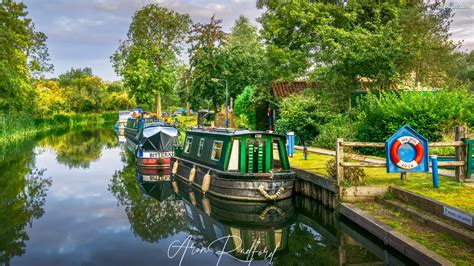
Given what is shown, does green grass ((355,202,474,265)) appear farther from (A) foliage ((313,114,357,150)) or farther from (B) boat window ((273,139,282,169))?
(A) foliage ((313,114,357,150))

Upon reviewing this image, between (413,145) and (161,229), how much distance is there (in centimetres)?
757

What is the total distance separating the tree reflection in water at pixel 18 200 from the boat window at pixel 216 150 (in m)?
6.28

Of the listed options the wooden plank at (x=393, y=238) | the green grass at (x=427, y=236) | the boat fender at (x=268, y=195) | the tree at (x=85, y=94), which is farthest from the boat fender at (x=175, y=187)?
the tree at (x=85, y=94)

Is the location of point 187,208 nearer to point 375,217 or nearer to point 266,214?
point 266,214

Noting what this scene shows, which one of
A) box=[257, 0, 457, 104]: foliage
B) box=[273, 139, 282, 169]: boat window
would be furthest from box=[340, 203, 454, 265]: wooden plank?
box=[257, 0, 457, 104]: foliage

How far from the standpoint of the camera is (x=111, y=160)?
95.8 ft

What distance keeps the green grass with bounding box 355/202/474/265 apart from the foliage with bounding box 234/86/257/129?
23477 mm

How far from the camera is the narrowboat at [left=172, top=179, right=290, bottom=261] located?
10.4 meters

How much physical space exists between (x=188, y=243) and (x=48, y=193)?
9.40 metres

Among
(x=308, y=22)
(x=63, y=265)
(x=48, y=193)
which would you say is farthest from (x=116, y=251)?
(x=308, y=22)

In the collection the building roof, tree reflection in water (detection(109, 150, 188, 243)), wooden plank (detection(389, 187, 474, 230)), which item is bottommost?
tree reflection in water (detection(109, 150, 188, 243))

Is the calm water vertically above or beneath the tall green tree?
beneath

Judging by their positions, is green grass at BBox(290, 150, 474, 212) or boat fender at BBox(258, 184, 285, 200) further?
boat fender at BBox(258, 184, 285, 200)

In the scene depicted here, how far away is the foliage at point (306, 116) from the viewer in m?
24.5
